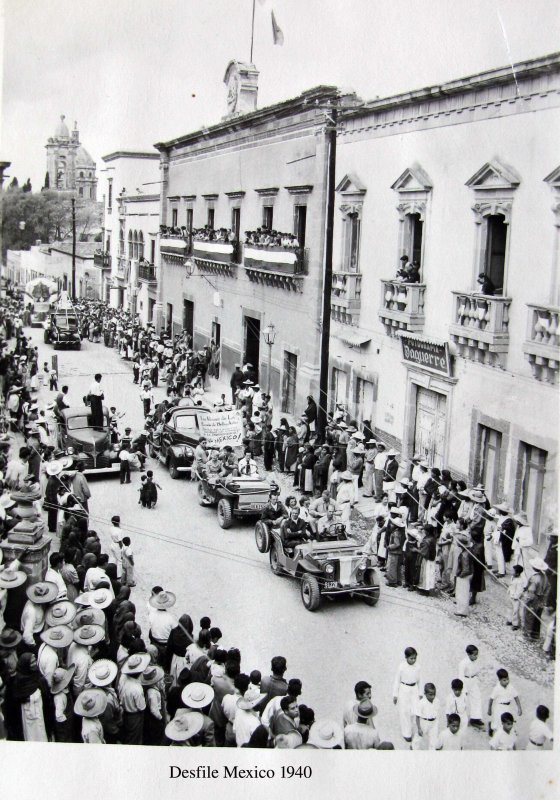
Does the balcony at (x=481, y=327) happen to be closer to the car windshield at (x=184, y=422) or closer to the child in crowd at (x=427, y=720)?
the child in crowd at (x=427, y=720)

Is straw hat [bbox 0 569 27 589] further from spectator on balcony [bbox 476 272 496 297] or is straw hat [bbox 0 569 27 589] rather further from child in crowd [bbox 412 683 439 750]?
spectator on balcony [bbox 476 272 496 297]

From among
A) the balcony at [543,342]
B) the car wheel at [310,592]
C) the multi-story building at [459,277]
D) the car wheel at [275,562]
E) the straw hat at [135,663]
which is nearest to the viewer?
the straw hat at [135,663]

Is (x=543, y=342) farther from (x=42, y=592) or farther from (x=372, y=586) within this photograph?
(x=42, y=592)

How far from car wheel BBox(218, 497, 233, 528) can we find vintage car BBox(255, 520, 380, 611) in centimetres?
124

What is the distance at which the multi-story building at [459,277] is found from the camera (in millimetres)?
9484

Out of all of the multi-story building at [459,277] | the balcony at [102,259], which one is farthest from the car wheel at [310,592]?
the balcony at [102,259]

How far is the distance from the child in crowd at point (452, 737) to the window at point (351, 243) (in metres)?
6.79

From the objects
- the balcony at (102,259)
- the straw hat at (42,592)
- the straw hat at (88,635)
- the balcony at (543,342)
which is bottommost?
the straw hat at (88,635)

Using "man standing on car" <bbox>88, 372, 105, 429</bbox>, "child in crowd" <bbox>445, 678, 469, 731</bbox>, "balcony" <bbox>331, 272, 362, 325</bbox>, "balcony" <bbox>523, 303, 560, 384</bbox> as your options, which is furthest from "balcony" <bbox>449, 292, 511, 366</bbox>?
"man standing on car" <bbox>88, 372, 105, 429</bbox>

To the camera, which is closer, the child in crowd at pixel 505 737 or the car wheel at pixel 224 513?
the child in crowd at pixel 505 737

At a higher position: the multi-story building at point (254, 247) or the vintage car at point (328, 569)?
the multi-story building at point (254, 247)

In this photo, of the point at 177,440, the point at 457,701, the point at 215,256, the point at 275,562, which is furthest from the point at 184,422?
the point at 457,701

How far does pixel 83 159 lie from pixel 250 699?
7260mm

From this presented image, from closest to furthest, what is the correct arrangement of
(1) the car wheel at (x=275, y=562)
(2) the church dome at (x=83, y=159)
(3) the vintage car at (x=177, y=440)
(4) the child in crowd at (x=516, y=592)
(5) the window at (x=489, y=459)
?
(4) the child in crowd at (x=516, y=592) < (5) the window at (x=489, y=459) < (2) the church dome at (x=83, y=159) < (1) the car wheel at (x=275, y=562) < (3) the vintage car at (x=177, y=440)
